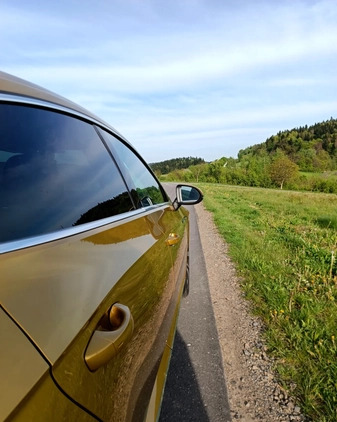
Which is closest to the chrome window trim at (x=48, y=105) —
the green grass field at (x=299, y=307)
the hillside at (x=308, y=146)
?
the green grass field at (x=299, y=307)

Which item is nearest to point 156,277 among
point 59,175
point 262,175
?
point 59,175

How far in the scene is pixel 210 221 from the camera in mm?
11047

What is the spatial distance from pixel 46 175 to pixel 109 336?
0.61 meters

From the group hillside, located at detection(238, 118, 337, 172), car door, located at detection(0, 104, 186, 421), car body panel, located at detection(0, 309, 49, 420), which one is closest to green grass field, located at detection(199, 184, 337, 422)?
car door, located at detection(0, 104, 186, 421)

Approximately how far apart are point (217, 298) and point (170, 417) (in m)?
2.11

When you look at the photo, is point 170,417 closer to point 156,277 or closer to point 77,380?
point 156,277

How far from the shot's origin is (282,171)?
241 feet

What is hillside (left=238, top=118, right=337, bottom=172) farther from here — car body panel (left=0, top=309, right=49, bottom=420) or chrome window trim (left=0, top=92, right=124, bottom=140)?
car body panel (left=0, top=309, right=49, bottom=420)

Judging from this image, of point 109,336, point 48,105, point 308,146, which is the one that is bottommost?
point 308,146

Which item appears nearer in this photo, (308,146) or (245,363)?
(245,363)

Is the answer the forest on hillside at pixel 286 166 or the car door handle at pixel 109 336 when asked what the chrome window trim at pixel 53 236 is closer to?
the car door handle at pixel 109 336

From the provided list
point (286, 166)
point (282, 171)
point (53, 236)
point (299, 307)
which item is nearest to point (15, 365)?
point (53, 236)

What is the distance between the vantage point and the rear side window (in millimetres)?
970

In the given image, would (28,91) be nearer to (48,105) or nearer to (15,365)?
(48,105)
